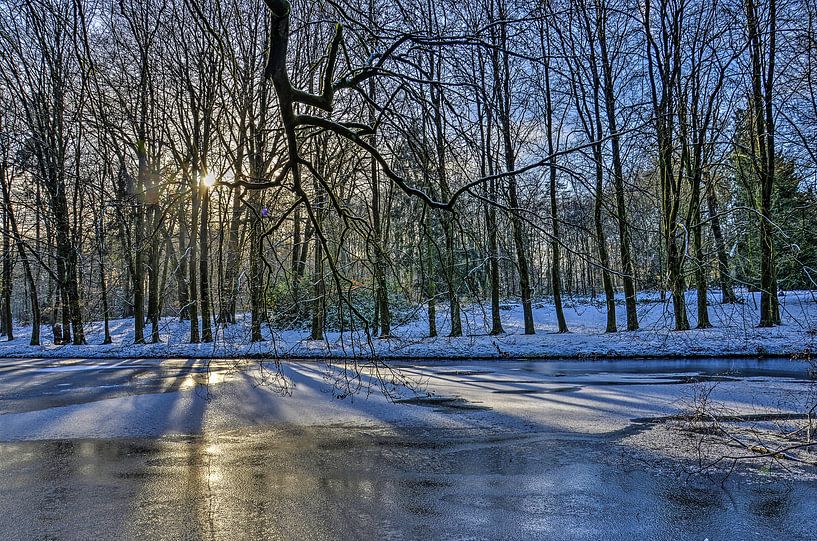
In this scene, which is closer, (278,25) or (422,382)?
(278,25)

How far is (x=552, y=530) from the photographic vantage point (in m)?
3.53

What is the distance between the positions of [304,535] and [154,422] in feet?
13.7

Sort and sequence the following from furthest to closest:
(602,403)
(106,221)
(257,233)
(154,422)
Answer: (602,403) < (154,422) < (257,233) < (106,221)

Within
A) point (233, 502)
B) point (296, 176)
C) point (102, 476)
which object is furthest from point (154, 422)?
point (296, 176)

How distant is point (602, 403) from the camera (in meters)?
7.32

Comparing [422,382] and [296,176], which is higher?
[296,176]

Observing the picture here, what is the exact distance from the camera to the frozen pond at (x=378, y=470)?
12.0ft

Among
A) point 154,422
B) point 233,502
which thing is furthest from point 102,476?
point 154,422

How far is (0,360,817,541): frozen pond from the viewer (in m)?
3.66

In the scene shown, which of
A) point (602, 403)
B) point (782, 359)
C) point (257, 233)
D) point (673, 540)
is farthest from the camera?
point (782, 359)

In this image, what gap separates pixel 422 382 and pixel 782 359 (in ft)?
26.2

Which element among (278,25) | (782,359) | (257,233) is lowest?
(782,359)

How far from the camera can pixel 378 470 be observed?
4.77 m

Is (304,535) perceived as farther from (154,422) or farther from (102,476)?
(154,422)
